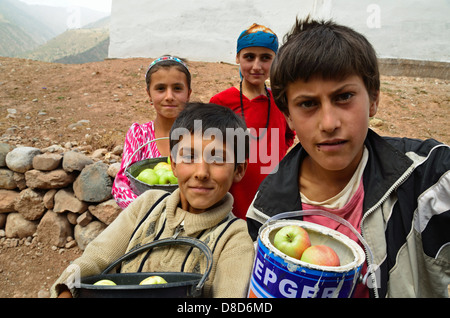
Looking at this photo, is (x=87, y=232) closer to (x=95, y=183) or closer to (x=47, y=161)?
(x=95, y=183)

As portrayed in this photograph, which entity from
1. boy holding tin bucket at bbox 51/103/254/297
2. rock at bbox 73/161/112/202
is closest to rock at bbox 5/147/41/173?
rock at bbox 73/161/112/202

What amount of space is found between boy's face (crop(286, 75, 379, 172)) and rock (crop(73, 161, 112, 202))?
8.38 ft

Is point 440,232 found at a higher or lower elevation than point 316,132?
lower

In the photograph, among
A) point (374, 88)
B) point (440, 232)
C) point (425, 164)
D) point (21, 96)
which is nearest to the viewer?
point (440, 232)

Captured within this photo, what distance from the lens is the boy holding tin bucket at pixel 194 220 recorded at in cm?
A: 145

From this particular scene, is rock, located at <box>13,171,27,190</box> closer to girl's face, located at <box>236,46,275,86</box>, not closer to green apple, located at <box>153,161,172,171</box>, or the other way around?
green apple, located at <box>153,161,172,171</box>

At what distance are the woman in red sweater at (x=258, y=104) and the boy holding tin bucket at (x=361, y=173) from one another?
0.95 meters

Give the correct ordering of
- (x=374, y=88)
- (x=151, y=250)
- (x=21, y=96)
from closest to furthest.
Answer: (x=374, y=88) < (x=151, y=250) < (x=21, y=96)

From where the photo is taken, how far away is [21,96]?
6961 mm

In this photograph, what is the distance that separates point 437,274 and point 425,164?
0.43 m

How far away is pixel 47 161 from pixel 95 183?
2.12 ft

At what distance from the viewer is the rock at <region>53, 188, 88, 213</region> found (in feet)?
11.5

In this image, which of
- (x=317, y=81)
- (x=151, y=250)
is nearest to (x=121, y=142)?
(x=151, y=250)
